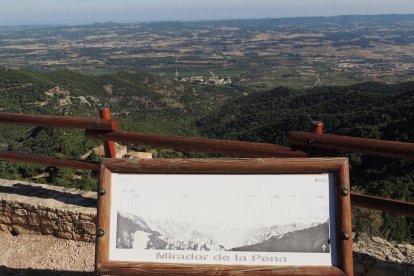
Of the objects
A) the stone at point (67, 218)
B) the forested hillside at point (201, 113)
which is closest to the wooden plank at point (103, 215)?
the stone at point (67, 218)

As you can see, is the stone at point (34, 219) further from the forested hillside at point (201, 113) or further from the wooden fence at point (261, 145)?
the forested hillside at point (201, 113)

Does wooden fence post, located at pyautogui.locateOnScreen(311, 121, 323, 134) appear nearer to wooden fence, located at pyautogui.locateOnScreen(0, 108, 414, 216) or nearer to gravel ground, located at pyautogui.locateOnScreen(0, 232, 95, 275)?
wooden fence, located at pyautogui.locateOnScreen(0, 108, 414, 216)

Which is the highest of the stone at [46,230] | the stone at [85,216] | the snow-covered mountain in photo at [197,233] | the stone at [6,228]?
the snow-covered mountain in photo at [197,233]

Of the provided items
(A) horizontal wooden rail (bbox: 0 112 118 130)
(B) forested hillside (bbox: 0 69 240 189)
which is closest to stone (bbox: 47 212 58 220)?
(A) horizontal wooden rail (bbox: 0 112 118 130)

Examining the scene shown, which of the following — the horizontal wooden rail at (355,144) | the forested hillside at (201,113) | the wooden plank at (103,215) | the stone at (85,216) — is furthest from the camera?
the forested hillside at (201,113)

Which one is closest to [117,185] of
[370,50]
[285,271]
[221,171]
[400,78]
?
[221,171]

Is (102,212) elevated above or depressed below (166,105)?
above

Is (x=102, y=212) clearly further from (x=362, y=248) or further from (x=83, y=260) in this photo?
(x=362, y=248)
